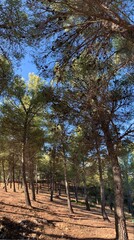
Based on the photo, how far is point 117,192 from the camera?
7102 millimetres

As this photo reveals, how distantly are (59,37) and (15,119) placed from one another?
7.33 meters

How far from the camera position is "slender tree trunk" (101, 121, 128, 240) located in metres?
6.89

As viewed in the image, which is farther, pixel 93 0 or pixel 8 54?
pixel 8 54

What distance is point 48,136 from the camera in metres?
13.5

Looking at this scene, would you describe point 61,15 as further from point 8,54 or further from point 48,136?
point 48,136

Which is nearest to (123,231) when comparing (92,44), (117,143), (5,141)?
(117,143)

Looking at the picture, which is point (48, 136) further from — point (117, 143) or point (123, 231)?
point (123, 231)

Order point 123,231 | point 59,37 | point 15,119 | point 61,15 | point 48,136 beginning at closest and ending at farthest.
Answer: point 61,15
point 59,37
point 123,231
point 15,119
point 48,136

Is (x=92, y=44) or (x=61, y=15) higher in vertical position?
(x=61, y=15)

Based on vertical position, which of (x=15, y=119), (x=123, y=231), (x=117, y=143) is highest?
(x=15, y=119)

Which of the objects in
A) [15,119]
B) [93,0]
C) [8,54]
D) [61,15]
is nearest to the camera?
[93,0]

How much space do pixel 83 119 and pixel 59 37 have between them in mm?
3173

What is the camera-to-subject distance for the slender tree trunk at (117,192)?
689cm

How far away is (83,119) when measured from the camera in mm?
7430
